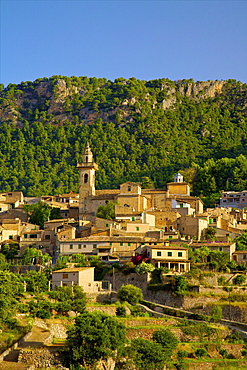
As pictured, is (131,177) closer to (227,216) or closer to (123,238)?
(227,216)

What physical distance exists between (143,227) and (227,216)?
12838 mm

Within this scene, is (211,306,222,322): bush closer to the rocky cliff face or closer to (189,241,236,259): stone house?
(189,241,236,259): stone house

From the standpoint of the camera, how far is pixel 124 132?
146 metres

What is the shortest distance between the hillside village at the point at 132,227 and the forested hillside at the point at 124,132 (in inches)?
1034

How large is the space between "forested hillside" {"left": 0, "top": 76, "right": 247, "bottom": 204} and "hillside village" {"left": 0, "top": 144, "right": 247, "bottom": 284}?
26.3m

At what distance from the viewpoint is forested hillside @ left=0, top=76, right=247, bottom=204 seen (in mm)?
124125

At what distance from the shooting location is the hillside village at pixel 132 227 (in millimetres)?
62500

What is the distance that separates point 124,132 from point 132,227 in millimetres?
77466

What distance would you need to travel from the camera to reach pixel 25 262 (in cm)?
6431

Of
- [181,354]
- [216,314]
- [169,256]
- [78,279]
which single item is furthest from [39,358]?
[169,256]

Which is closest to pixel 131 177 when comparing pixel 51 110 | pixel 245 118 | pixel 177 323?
pixel 245 118

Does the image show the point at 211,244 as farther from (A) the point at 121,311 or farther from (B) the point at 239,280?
(A) the point at 121,311

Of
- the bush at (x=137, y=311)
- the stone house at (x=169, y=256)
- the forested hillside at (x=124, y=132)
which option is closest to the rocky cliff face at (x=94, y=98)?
the forested hillside at (x=124, y=132)

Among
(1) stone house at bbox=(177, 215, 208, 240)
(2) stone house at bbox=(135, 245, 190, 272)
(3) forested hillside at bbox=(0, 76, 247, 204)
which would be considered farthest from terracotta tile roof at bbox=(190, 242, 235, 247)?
(3) forested hillside at bbox=(0, 76, 247, 204)
